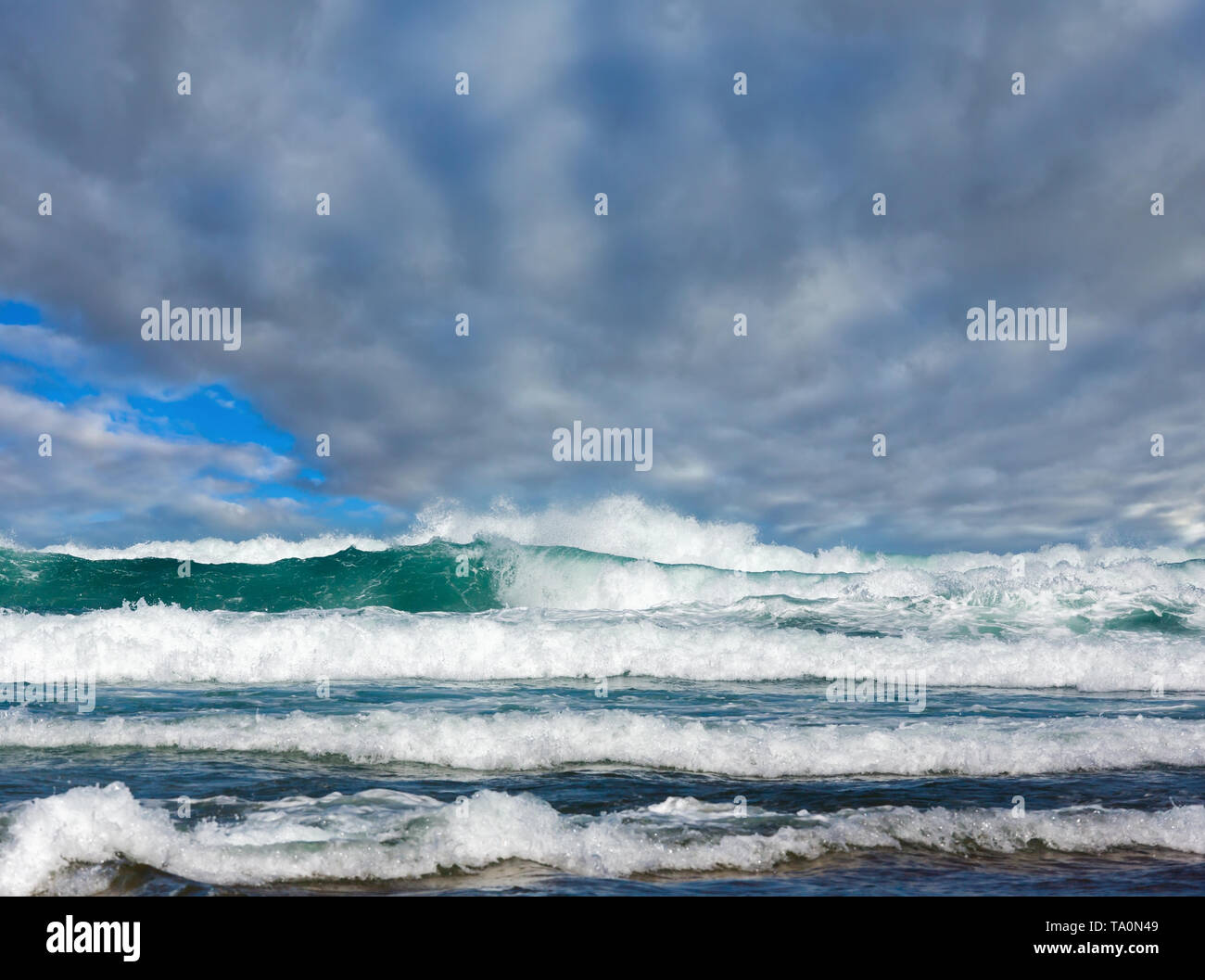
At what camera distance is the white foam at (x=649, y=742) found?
24.2 ft

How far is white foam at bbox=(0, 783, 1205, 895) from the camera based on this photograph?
450 centimetres

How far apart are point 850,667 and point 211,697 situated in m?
11.6

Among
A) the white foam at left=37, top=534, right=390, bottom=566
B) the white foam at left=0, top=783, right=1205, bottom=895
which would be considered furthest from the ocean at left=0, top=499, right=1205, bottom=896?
the white foam at left=37, top=534, right=390, bottom=566

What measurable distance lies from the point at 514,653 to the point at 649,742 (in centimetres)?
805

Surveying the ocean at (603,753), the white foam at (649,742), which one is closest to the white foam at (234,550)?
the ocean at (603,753)

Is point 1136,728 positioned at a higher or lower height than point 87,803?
lower

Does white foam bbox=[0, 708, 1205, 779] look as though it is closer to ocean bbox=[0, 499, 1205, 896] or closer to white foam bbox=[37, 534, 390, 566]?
ocean bbox=[0, 499, 1205, 896]

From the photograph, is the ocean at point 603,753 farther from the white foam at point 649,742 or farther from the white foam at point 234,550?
the white foam at point 234,550

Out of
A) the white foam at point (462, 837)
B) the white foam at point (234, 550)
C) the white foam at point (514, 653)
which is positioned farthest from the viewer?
the white foam at point (234, 550)

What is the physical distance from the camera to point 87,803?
475cm

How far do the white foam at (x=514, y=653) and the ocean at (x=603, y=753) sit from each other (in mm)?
65

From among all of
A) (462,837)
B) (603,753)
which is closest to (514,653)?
(603,753)

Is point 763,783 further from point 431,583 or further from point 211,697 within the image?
point 431,583
